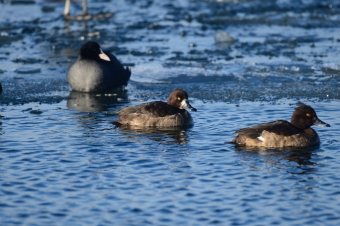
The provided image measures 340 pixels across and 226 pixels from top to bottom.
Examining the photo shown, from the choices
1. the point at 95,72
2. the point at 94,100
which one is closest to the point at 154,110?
the point at 94,100

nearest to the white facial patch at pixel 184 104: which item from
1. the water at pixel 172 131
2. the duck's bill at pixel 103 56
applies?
the water at pixel 172 131

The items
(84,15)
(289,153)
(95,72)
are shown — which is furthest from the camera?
(84,15)

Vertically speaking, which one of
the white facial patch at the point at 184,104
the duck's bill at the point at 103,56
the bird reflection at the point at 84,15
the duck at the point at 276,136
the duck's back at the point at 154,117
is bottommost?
the duck at the point at 276,136

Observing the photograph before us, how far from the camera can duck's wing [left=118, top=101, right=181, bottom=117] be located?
36.1 feet

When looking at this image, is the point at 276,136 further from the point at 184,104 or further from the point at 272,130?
the point at 184,104

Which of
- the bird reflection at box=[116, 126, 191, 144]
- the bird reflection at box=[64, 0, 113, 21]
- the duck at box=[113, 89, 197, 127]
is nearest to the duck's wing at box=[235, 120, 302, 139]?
the bird reflection at box=[116, 126, 191, 144]

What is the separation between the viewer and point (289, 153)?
948 cm

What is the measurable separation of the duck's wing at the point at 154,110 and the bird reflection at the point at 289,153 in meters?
1.79

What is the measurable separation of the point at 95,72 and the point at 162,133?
11.0 feet

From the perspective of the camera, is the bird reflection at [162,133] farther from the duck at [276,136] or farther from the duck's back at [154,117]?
the duck at [276,136]

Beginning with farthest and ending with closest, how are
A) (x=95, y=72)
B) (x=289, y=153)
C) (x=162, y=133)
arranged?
(x=95, y=72), (x=162, y=133), (x=289, y=153)

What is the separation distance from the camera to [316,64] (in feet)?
48.9

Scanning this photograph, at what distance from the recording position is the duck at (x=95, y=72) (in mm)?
13474

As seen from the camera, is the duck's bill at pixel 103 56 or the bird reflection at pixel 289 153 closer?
the bird reflection at pixel 289 153
